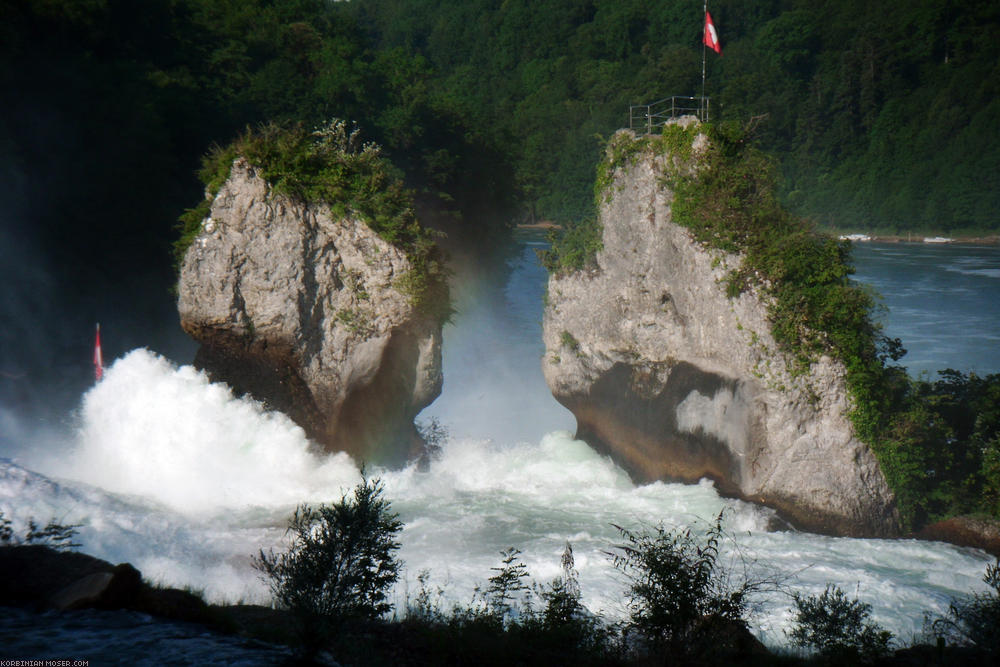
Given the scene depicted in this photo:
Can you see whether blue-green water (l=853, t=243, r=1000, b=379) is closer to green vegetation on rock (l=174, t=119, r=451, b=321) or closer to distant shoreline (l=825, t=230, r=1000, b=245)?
distant shoreline (l=825, t=230, r=1000, b=245)

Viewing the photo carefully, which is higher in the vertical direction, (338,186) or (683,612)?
(338,186)

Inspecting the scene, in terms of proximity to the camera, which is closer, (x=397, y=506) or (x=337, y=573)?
(x=337, y=573)

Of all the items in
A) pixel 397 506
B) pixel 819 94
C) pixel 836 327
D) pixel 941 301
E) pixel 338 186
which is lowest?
pixel 397 506

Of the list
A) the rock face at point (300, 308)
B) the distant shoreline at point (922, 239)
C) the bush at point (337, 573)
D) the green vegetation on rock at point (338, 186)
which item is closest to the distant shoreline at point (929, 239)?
the distant shoreline at point (922, 239)

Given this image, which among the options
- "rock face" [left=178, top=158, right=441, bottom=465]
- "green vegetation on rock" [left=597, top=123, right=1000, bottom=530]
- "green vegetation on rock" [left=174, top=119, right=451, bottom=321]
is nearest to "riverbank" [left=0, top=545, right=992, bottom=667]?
"green vegetation on rock" [left=597, top=123, right=1000, bottom=530]

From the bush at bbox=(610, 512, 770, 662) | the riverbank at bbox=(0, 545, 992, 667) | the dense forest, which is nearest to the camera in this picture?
the riverbank at bbox=(0, 545, 992, 667)

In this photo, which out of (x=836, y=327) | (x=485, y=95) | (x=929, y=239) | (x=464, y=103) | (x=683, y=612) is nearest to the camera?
(x=683, y=612)

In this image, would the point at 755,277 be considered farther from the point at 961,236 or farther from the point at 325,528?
the point at 961,236

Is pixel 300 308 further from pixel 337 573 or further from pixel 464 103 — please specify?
pixel 464 103

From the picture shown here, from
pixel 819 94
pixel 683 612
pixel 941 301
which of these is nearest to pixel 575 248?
pixel 683 612
